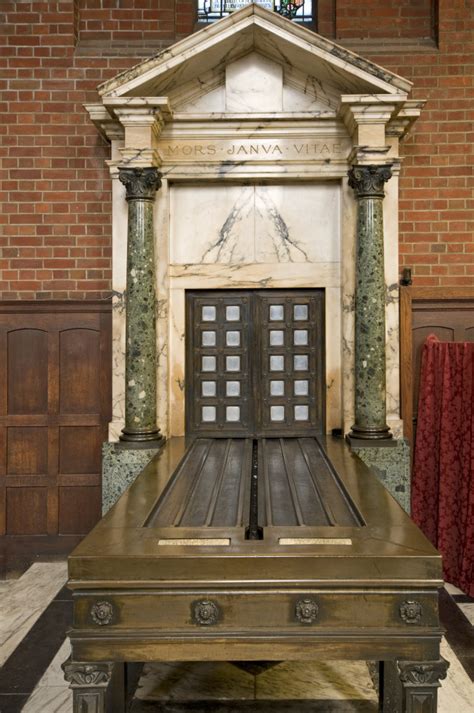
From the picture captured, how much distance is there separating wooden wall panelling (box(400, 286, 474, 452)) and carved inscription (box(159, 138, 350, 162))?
138 cm

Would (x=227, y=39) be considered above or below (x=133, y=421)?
above

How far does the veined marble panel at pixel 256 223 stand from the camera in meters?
5.61

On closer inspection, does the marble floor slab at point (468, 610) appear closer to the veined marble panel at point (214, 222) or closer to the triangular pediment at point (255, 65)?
the veined marble panel at point (214, 222)

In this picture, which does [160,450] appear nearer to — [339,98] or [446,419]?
[446,419]

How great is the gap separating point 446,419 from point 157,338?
8.23 ft

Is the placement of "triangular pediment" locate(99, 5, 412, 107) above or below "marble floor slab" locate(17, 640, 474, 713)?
above

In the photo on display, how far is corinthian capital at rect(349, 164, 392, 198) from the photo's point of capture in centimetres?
509

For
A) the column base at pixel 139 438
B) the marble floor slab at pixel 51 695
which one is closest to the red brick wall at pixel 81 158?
the column base at pixel 139 438

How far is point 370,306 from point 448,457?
145 centimetres

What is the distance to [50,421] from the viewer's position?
233 inches

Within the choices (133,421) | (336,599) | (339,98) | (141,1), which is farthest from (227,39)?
(336,599)

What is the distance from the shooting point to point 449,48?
19.0ft

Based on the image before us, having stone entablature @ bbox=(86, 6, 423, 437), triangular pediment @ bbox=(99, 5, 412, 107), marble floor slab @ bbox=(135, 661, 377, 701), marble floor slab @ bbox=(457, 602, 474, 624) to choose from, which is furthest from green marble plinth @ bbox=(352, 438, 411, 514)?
triangular pediment @ bbox=(99, 5, 412, 107)

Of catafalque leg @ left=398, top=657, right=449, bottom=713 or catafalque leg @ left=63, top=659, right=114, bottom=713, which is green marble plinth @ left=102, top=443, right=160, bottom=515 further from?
catafalque leg @ left=398, top=657, right=449, bottom=713
